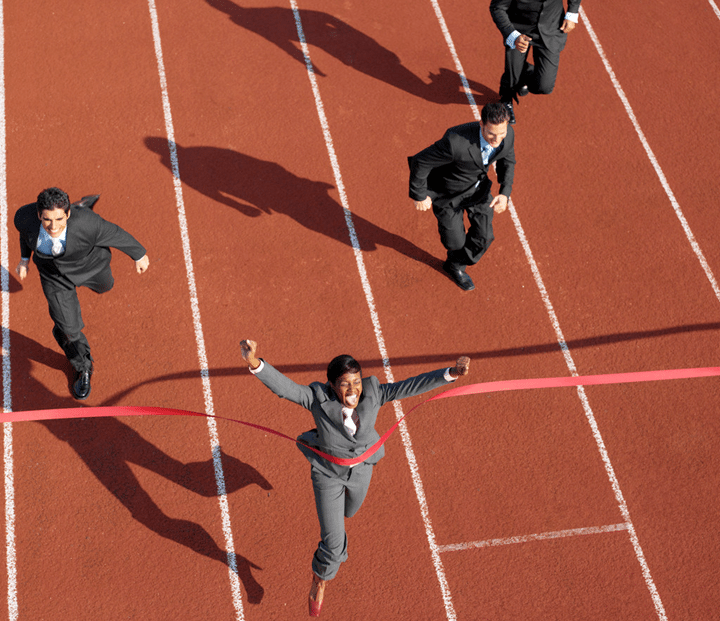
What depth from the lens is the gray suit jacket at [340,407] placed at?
4.39 meters

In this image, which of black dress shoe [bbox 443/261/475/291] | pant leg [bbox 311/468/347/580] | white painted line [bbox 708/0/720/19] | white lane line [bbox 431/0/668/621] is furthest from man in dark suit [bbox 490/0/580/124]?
pant leg [bbox 311/468/347/580]

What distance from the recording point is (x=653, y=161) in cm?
794

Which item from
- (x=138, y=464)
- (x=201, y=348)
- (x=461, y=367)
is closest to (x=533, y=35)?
(x=461, y=367)

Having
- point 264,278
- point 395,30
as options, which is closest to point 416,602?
point 264,278

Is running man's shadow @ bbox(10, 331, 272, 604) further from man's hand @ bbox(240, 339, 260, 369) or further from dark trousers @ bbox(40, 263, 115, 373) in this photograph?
man's hand @ bbox(240, 339, 260, 369)

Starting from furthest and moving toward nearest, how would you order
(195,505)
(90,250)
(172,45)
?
(172,45) < (195,505) < (90,250)

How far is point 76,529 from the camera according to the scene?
549 centimetres

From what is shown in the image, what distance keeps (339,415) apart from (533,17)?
545 cm

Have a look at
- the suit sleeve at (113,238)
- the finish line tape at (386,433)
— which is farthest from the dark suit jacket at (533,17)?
the suit sleeve at (113,238)

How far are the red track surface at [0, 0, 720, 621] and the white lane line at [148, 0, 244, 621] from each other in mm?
62

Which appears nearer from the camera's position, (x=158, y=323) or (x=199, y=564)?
(x=199, y=564)

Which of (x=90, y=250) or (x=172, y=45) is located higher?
(x=172, y=45)

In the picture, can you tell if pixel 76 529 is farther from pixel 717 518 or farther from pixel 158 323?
pixel 717 518

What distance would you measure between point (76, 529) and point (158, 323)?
1.99 metres
